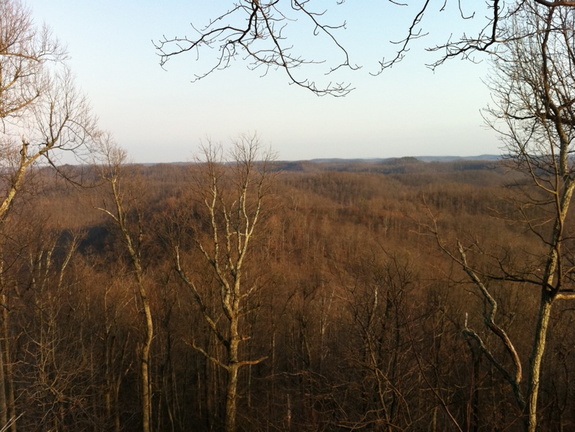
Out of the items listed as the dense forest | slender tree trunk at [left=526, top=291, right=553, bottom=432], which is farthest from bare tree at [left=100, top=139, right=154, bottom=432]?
slender tree trunk at [left=526, top=291, right=553, bottom=432]

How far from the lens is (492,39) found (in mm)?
2658

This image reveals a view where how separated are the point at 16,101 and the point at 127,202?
3.86 m

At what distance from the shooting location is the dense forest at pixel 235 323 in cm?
673

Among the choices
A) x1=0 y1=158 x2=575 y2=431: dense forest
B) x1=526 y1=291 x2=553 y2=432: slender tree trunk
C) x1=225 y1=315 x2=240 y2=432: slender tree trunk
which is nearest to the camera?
x1=526 y1=291 x2=553 y2=432: slender tree trunk

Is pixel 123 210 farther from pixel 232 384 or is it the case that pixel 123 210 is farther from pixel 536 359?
pixel 536 359

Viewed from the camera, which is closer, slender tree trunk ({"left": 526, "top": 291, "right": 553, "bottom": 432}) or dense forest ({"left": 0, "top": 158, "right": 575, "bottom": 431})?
slender tree trunk ({"left": 526, "top": 291, "right": 553, "bottom": 432})

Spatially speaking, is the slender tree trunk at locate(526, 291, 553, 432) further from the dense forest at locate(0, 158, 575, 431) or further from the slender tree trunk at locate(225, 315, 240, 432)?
the slender tree trunk at locate(225, 315, 240, 432)

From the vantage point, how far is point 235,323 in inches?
348

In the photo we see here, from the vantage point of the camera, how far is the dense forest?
22.1 ft

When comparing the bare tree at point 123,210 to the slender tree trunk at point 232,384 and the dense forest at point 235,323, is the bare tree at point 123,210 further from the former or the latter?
the slender tree trunk at point 232,384

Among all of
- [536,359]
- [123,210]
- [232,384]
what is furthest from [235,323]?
[536,359]

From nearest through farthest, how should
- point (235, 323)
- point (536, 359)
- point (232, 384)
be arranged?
point (536, 359) < point (232, 384) < point (235, 323)

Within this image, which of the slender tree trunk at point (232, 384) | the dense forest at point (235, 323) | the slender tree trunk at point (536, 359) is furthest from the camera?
the slender tree trunk at point (232, 384)

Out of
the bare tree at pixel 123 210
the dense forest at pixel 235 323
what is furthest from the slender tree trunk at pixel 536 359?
the bare tree at pixel 123 210
